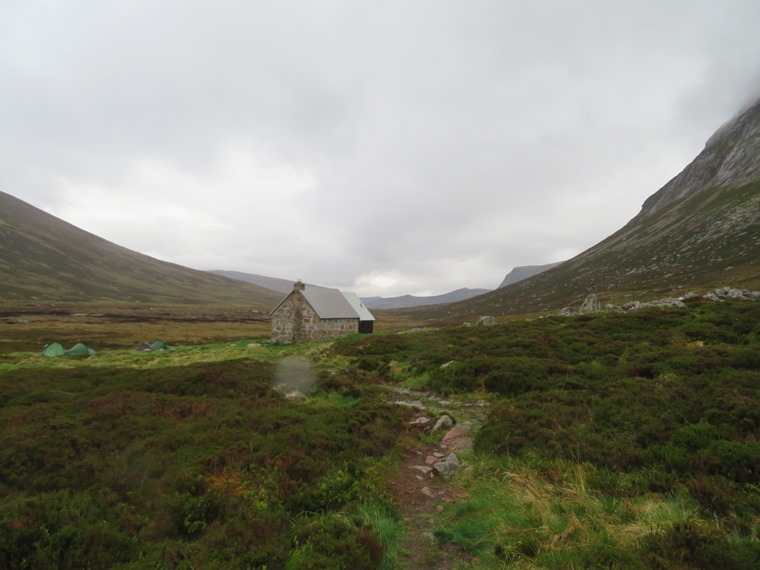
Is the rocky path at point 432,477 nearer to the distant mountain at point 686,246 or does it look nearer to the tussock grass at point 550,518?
the tussock grass at point 550,518

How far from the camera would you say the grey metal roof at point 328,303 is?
4178cm

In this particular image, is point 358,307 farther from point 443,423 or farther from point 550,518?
point 550,518

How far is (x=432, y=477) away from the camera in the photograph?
8.98 m

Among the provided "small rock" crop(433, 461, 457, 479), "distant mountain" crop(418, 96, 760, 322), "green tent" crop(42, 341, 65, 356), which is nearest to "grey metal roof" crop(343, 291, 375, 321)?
"green tent" crop(42, 341, 65, 356)

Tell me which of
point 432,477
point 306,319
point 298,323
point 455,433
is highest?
point 306,319

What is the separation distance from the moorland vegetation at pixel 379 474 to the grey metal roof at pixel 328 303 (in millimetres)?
24778

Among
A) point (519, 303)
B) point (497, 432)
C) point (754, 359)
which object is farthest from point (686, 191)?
point (497, 432)

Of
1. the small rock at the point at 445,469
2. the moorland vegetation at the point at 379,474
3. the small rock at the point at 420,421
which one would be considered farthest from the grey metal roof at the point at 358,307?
the small rock at the point at 445,469

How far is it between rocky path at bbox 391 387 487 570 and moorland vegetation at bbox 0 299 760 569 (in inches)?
6.7

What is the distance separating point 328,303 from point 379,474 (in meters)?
36.1

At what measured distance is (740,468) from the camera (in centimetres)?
679

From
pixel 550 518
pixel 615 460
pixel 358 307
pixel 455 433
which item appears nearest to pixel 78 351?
pixel 358 307

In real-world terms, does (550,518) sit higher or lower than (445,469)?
higher

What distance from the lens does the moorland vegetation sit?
537 centimetres
